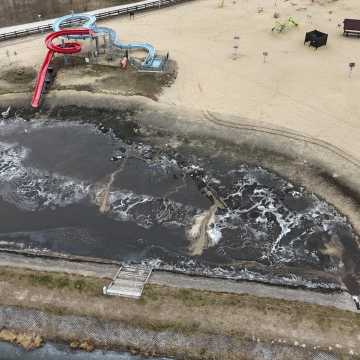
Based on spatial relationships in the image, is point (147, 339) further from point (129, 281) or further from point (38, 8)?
point (38, 8)

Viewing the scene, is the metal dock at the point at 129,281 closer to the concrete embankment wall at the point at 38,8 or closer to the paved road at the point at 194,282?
the paved road at the point at 194,282

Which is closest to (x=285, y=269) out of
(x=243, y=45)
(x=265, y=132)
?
(x=265, y=132)

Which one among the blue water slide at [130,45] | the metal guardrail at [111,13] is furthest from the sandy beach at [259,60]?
the blue water slide at [130,45]

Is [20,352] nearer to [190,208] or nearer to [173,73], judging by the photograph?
[190,208]

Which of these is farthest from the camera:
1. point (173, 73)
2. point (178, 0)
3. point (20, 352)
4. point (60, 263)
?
point (178, 0)

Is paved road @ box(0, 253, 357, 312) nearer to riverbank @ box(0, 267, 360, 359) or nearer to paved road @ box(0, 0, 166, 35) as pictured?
riverbank @ box(0, 267, 360, 359)

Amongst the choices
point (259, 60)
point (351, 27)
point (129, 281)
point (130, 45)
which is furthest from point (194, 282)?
point (351, 27)

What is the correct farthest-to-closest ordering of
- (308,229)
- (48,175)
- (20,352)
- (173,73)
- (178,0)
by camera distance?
1. (178,0)
2. (173,73)
3. (48,175)
4. (308,229)
5. (20,352)
